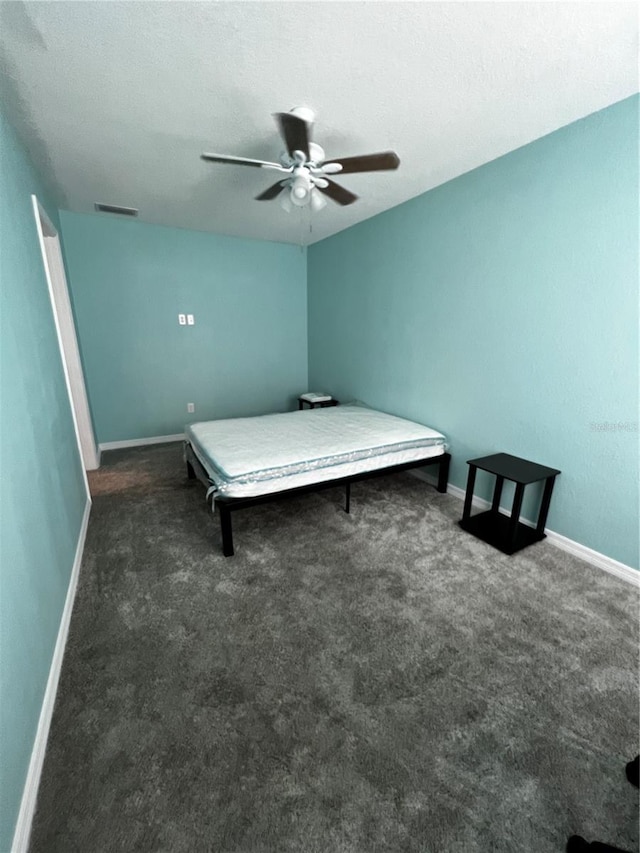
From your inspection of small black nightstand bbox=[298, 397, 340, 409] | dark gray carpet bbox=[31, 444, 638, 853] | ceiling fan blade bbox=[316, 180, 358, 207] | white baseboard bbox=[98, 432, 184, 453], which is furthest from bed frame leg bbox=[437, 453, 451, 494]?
white baseboard bbox=[98, 432, 184, 453]

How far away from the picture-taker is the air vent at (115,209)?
3.29 m

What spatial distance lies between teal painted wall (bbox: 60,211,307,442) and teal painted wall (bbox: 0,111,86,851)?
1.38 m

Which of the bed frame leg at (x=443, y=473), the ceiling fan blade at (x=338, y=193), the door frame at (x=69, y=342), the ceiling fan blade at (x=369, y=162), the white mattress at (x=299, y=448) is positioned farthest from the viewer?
the door frame at (x=69, y=342)

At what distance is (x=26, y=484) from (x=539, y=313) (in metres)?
2.88

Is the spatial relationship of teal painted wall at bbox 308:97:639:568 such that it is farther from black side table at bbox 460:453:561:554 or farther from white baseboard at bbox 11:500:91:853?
white baseboard at bbox 11:500:91:853

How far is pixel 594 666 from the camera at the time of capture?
4.93ft

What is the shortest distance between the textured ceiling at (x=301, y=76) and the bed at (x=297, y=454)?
1.90 m

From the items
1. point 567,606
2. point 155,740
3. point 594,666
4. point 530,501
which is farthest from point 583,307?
point 155,740

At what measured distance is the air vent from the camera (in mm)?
3291

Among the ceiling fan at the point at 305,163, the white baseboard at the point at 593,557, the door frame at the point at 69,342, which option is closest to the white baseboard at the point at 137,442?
the door frame at the point at 69,342

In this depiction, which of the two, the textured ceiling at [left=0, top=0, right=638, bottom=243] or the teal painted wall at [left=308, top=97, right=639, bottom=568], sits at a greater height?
the textured ceiling at [left=0, top=0, right=638, bottom=243]

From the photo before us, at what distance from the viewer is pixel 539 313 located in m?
2.29

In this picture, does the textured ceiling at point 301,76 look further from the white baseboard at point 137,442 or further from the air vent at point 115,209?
the white baseboard at point 137,442

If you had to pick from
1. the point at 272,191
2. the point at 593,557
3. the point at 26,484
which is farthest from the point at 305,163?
the point at 593,557
